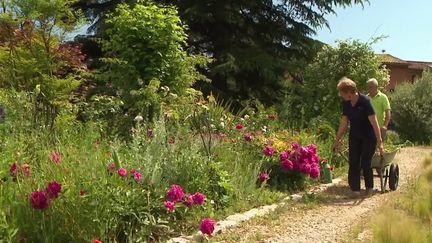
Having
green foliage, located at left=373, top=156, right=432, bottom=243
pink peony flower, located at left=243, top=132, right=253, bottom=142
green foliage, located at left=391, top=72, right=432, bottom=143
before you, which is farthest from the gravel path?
green foliage, located at left=391, top=72, right=432, bottom=143

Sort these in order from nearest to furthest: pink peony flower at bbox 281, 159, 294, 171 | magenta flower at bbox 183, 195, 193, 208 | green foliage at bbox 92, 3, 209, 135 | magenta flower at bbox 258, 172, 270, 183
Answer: magenta flower at bbox 183, 195, 193, 208 < magenta flower at bbox 258, 172, 270, 183 < pink peony flower at bbox 281, 159, 294, 171 < green foliage at bbox 92, 3, 209, 135

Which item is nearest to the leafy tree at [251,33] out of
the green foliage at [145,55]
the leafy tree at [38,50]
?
the leafy tree at [38,50]

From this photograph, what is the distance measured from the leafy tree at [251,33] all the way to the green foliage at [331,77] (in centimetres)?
368

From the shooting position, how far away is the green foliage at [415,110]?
756 inches

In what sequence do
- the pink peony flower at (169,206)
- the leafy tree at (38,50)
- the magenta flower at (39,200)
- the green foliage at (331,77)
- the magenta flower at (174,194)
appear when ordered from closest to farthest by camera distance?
the magenta flower at (39,200), the pink peony flower at (169,206), the magenta flower at (174,194), the leafy tree at (38,50), the green foliage at (331,77)

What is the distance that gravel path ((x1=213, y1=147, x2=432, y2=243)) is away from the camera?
5.11 m

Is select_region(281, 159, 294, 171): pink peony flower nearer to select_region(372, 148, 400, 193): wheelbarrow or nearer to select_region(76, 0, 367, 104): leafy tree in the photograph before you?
select_region(372, 148, 400, 193): wheelbarrow

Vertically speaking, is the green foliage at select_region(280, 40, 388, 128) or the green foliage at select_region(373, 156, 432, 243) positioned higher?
the green foliage at select_region(280, 40, 388, 128)

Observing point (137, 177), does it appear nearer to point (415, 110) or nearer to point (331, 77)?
point (331, 77)

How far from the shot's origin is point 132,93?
327 inches

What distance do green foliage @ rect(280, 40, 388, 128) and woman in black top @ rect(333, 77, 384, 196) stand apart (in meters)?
4.89

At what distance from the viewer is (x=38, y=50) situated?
1122 cm

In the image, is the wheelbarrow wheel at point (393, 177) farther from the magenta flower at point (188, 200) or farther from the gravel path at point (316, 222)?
the magenta flower at point (188, 200)

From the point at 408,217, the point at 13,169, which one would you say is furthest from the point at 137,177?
the point at 408,217
